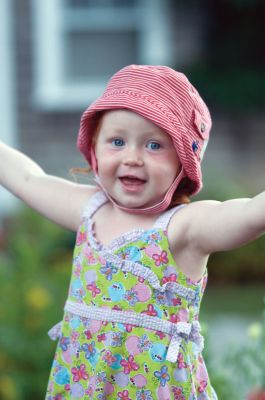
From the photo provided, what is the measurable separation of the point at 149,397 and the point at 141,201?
0.55m

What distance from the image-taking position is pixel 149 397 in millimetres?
2857

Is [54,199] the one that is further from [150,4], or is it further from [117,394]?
[150,4]

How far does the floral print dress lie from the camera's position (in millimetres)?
2852

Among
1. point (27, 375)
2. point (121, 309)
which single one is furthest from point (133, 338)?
point (27, 375)

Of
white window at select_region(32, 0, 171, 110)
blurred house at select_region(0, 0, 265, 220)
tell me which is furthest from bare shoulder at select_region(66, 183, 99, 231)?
white window at select_region(32, 0, 171, 110)

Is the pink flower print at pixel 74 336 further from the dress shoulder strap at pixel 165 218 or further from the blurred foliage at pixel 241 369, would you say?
the blurred foliage at pixel 241 369

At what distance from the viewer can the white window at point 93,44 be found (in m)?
11.4

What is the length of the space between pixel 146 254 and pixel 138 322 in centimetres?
19

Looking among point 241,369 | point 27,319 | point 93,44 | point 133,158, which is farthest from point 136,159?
point 93,44

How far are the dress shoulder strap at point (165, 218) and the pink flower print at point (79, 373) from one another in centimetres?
47

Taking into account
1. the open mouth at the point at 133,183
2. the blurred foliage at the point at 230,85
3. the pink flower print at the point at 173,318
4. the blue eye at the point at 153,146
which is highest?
the blue eye at the point at 153,146

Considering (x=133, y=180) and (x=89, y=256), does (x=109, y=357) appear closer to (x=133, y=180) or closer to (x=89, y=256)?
(x=89, y=256)

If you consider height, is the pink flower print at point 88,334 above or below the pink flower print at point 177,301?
below

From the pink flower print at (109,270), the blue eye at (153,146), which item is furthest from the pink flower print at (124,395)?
the blue eye at (153,146)
